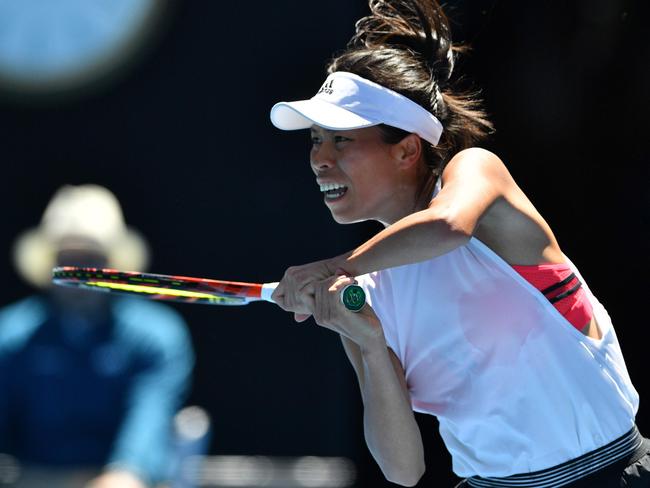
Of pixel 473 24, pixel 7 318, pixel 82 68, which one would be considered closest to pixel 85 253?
pixel 7 318

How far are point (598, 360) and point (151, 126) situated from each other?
2.78m

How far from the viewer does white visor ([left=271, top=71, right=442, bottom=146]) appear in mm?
2467

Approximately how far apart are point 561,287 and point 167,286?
3.13ft

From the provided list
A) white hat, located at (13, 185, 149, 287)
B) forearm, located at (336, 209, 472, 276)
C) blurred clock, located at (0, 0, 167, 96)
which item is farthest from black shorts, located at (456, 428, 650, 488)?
blurred clock, located at (0, 0, 167, 96)

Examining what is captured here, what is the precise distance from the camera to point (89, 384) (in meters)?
3.65

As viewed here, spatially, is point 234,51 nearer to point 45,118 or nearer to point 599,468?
point 45,118

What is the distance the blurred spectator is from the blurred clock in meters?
1.00

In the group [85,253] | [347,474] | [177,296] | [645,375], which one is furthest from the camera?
[347,474]

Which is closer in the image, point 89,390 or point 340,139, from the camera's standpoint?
point 340,139

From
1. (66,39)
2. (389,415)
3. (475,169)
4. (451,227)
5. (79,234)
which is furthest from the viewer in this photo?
(66,39)

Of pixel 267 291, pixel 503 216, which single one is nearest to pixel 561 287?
pixel 503 216

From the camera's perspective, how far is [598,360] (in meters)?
2.35

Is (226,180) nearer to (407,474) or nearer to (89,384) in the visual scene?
(89,384)

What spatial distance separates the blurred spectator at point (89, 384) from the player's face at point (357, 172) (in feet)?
4.39
